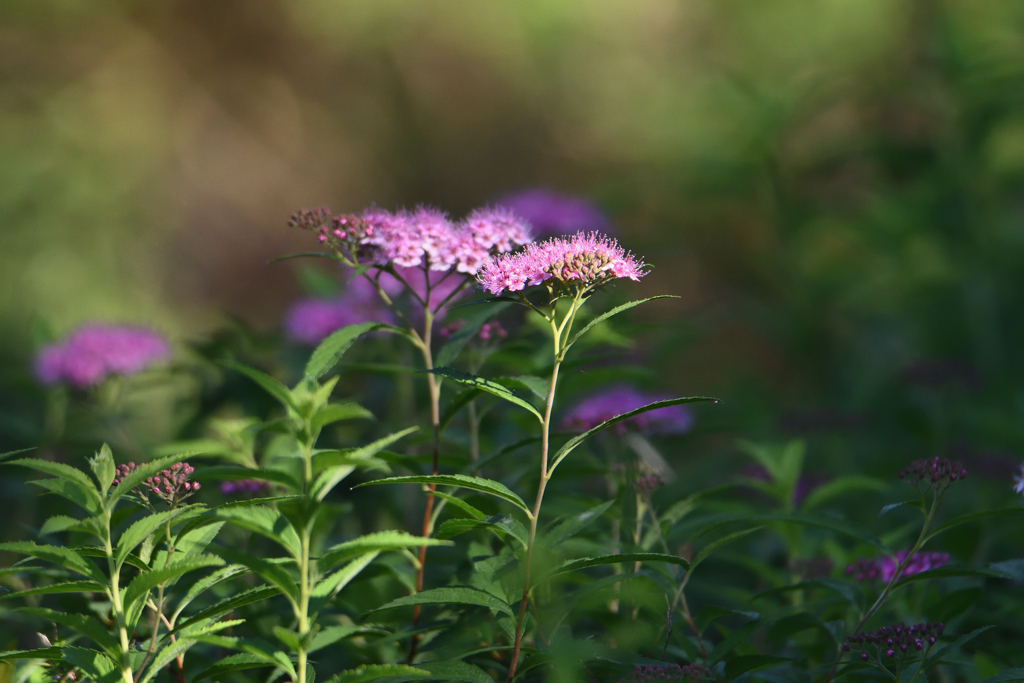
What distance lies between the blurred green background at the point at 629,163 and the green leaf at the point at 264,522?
4.79ft

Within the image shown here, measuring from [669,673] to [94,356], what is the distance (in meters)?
1.66

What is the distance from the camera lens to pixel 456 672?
962 millimetres

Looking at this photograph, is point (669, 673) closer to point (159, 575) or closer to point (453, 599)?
point (453, 599)

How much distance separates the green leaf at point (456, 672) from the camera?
95 cm

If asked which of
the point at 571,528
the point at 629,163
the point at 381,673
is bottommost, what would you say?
the point at 381,673

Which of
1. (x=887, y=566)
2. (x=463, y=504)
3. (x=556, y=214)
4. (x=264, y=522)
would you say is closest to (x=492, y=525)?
(x=463, y=504)

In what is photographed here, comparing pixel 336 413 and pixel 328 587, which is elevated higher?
pixel 336 413

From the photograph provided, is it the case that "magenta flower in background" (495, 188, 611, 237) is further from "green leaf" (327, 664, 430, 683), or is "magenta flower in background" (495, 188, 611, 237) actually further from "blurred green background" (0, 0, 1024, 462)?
"green leaf" (327, 664, 430, 683)

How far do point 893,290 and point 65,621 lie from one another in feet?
11.2

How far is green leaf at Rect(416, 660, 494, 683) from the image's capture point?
95 centimetres

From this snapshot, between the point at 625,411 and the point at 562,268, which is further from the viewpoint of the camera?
the point at 625,411

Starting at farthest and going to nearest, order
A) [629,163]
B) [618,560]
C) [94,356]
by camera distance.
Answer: [629,163], [94,356], [618,560]

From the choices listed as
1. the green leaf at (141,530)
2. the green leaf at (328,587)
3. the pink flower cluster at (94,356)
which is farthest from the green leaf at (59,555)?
the pink flower cluster at (94,356)

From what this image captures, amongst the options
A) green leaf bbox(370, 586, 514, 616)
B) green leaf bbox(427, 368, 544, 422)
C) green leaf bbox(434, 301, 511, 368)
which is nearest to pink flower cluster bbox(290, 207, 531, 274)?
green leaf bbox(434, 301, 511, 368)
